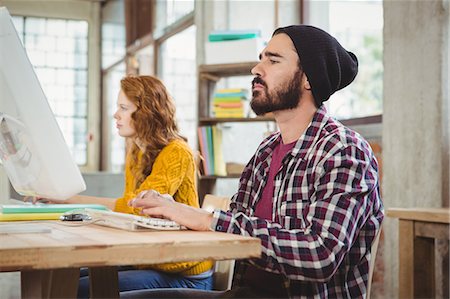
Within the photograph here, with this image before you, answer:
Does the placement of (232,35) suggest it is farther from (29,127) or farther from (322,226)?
(322,226)

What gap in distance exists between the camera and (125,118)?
3.01 m

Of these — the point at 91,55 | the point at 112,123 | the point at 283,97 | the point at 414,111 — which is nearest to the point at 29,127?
the point at 283,97

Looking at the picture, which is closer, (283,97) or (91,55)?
(283,97)

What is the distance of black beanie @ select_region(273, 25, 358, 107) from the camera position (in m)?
1.96

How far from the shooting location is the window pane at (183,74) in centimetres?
655

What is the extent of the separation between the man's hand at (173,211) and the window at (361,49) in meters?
2.79

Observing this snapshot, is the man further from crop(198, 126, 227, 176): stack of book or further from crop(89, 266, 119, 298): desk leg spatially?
crop(198, 126, 227, 176): stack of book

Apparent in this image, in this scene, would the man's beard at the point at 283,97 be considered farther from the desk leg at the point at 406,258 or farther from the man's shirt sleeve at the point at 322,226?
the desk leg at the point at 406,258

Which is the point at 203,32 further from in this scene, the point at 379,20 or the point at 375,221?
the point at 375,221

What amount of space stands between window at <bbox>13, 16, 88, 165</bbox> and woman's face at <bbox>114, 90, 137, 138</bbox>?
7.72 metres

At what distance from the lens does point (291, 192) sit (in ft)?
5.88

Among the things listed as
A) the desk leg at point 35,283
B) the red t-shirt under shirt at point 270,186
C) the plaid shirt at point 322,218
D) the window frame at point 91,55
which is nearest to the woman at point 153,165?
the desk leg at point 35,283

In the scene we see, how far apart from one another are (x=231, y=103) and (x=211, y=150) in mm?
358

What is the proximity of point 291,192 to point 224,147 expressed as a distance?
3557 mm
